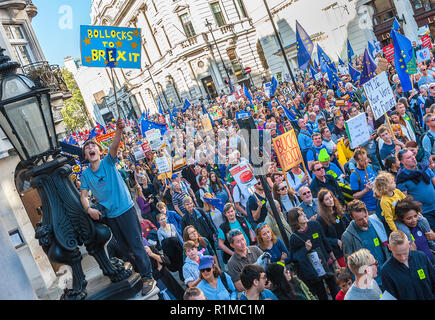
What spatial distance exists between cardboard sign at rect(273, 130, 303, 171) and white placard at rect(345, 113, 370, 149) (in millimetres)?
1008

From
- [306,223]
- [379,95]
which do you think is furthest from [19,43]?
[306,223]

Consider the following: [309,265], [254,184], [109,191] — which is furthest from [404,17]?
[109,191]

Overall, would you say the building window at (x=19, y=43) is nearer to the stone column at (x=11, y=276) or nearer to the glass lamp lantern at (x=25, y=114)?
the glass lamp lantern at (x=25, y=114)

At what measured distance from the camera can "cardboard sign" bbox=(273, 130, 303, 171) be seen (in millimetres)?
7812

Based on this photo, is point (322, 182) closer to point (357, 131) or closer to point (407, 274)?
point (357, 131)

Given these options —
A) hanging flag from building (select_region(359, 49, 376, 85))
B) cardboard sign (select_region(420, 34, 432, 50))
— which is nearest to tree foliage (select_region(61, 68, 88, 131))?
cardboard sign (select_region(420, 34, 432, 50))

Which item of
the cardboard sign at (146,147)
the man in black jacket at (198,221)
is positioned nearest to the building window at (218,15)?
the cardboard sign at (146,147)

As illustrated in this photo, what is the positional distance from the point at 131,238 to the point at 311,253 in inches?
99.5

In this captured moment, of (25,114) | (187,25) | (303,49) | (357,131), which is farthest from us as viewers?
(187,25)

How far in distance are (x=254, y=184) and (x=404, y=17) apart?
24116 mm

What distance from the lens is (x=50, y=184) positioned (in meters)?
3.15

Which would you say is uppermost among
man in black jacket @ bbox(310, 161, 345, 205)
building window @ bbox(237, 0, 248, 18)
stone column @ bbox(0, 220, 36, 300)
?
building window @ bbox(237, 0, 248, 18)

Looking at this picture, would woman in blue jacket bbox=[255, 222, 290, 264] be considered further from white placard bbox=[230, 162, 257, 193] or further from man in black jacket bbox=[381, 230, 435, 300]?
white placard bbox=[230, 162, 257, 193]
